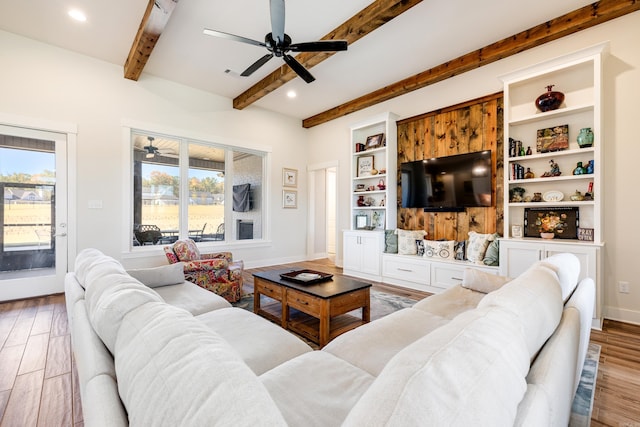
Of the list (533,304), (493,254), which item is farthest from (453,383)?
(493,254)

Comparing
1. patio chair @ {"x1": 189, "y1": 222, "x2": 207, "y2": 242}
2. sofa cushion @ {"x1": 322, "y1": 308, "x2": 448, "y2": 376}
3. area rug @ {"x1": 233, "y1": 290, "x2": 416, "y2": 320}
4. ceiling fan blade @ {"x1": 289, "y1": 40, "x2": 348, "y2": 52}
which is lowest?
area rug @ {"x1": 233, "y1": 290, "x2": 416, "y2": 320}

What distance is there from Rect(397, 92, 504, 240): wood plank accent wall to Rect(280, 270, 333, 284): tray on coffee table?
2.41 metres

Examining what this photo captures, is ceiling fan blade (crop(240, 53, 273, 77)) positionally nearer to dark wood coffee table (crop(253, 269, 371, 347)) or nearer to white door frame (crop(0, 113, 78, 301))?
dark wood coffee table (crop(253, 269, 371, 347))

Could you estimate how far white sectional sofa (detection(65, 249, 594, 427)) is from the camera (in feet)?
1.73

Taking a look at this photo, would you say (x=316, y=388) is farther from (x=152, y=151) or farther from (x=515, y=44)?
(x=152, y=151)

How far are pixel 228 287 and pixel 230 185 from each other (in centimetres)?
264

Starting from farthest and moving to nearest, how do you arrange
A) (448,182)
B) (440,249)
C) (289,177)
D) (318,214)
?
1. (318,214)
2. (289,177)
3. (448,182)
4. (440,249)

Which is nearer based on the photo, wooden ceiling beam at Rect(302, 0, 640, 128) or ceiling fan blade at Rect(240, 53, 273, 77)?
wooden ceiling beam at Rect(302, 0, 640, 128)

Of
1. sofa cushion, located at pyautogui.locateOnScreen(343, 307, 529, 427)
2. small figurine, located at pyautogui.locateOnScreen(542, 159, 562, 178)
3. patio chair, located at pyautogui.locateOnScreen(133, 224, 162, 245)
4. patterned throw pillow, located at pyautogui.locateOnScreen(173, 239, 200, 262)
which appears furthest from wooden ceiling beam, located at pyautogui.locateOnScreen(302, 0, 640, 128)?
patio chair, located at pyautogui.locateOnScreen(133, 224, 162, 245)

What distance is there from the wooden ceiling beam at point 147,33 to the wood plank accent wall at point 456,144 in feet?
12.0

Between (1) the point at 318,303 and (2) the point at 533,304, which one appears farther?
(1) the point at 318,303

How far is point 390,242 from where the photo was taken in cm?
467

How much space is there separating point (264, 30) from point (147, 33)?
1313mm

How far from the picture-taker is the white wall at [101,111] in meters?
3.61
